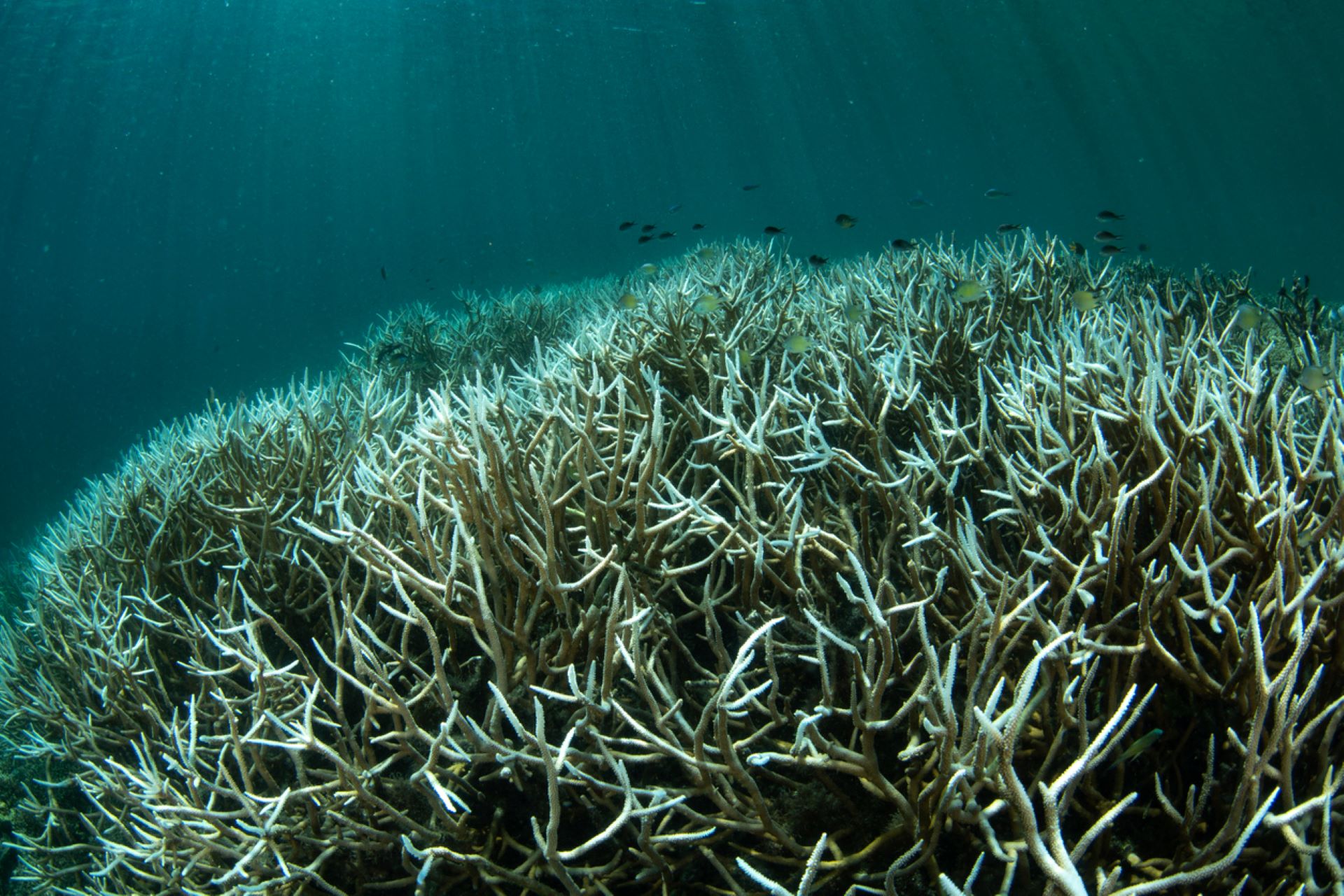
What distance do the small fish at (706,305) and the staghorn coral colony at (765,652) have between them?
0.83 meters

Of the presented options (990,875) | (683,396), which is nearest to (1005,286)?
(683,396)

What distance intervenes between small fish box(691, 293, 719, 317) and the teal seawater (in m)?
8.20

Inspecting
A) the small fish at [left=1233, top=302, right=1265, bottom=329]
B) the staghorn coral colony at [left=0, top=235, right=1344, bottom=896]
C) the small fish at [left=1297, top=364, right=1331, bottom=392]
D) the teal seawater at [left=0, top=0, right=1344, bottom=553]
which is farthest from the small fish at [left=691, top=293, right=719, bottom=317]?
the teal seawater at [left=0, top=0, right=1344, bottom=553]

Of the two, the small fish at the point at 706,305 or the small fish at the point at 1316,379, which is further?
the small fish at the point at 706,305

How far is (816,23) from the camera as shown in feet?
150

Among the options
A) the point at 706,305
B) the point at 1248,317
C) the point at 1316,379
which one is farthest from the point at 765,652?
the point at 1248,317

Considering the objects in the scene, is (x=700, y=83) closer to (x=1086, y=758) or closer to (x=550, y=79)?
(x=550, y=79)

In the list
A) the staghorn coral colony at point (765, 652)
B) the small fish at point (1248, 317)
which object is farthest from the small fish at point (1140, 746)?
the small fish at point (1248, 317)

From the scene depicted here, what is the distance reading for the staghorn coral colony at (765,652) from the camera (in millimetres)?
1501

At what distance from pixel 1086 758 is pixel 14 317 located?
135010mm

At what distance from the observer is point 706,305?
14.0 ft

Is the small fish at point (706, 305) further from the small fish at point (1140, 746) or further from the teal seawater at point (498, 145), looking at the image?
the teal seawater at point (498, 145)

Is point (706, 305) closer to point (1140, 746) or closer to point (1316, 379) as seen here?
point (1316, 379)

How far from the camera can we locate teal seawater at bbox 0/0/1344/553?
4084cm
